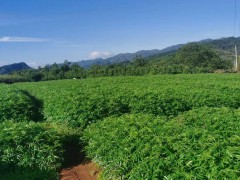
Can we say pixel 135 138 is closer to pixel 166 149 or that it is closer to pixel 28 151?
pixel 166 149

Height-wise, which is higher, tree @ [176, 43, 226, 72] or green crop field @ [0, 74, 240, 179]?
green crop field @ [0, 74, 240, 179]

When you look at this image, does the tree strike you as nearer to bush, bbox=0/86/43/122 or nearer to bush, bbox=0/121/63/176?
bush, bbox=0/86/43/122

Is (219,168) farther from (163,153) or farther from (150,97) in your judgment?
(150,97)

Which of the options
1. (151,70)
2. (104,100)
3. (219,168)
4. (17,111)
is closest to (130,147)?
(219,168)

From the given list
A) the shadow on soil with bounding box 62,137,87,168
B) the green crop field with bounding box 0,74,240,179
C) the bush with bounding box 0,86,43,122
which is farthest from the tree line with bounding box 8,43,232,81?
the shadow on soil with bounding box 62,137,87,168

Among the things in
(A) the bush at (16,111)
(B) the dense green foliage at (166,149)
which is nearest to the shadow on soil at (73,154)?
(B) the dense green foliage at (166,149)

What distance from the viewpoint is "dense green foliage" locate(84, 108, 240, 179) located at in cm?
487

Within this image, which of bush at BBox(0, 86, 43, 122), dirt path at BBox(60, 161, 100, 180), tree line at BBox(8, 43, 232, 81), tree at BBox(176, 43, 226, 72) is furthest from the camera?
tree at BBox(176, 43, 226, 72)

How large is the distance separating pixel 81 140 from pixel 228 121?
4310 millimetres

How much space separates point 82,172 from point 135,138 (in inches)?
84.3

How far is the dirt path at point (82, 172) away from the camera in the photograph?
7.73m

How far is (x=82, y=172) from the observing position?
8.07m

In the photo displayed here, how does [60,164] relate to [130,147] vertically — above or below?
below

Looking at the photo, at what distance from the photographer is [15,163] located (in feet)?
25.9
